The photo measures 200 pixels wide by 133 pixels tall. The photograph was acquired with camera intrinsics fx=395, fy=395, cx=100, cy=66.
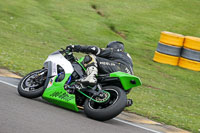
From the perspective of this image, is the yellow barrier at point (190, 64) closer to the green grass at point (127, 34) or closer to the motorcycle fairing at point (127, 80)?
the green grass at point (127, 34)

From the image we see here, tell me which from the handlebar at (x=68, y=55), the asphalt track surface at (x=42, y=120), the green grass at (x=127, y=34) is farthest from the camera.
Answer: the green grass at (x=127, y=34)

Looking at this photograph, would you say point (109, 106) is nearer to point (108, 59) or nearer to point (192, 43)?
point (108, 59)

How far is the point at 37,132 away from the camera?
17.4ft

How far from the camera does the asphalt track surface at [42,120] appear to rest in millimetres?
5508

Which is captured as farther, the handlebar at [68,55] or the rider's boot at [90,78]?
the handlebar at [68,55]

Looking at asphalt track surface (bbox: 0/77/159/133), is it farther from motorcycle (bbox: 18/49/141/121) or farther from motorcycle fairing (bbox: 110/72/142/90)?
motorcycle fairing (bbox: 110/72/142/90)

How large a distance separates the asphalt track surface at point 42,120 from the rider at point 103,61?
0.78m

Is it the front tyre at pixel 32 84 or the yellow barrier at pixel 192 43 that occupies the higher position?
the yellow barrier at pixel 192 43

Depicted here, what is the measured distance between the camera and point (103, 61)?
24.5ft

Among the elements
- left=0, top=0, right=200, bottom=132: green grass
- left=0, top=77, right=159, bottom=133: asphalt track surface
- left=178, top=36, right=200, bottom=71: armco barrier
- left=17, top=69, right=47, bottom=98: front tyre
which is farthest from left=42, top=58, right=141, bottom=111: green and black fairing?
left=178, top=36, right=200, bottom=71: armco barrier

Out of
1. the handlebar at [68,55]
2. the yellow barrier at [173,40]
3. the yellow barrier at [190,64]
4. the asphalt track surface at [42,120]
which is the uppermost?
the handlebar at [68,55]

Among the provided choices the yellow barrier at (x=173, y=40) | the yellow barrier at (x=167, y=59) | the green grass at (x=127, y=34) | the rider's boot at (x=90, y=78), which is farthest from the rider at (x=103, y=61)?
the yellow barrier at (x=167, y=59)

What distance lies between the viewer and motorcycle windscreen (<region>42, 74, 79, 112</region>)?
723 cm

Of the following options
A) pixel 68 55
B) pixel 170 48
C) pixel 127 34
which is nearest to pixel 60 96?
pixel 68 55
